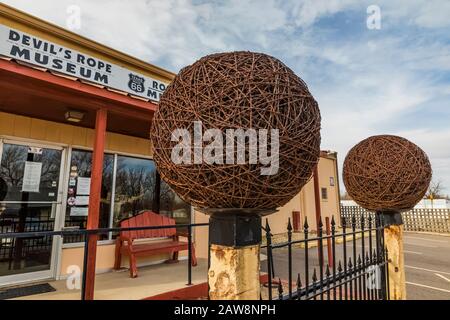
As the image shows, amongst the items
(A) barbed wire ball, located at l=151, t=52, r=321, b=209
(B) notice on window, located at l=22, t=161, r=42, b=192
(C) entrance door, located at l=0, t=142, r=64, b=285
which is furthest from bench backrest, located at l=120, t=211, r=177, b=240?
(A) barbed wire ball, located at l=151, t=52, r=321, b=209

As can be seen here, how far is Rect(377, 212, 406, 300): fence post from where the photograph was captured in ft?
10.2

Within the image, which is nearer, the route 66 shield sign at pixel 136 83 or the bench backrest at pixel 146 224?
the bench backrest at pixel 146 224

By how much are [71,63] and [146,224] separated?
11.0 feet

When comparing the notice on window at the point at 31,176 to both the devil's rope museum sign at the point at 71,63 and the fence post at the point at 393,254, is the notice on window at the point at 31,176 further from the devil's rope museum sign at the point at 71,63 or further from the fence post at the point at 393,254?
the fence post at the point at 393,254

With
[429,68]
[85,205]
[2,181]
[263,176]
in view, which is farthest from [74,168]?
[429,68]

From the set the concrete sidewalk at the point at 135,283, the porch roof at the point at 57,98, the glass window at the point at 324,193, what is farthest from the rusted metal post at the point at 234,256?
the glass window at the point at 324,193

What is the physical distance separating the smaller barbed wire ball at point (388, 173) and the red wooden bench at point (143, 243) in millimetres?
3393

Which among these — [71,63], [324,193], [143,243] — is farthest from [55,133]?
[324,193]

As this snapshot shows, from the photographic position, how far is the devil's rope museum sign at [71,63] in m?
4.68

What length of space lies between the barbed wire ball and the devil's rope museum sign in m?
4.40

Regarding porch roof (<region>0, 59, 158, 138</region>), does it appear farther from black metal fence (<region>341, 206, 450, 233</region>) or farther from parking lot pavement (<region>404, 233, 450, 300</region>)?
black metal fence (<region>341, 206, 450, 233</region>)

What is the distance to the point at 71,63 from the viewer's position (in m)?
5.23

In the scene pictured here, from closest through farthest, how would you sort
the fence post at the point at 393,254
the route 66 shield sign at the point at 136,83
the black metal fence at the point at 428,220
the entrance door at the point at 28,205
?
the fence post at the point at 393,254, the entrance door at the point at 28,205, the route 66 shield sign at the point at 136,83, the black metal fence at the point at 428,220

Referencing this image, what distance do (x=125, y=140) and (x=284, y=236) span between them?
8.02 meters
